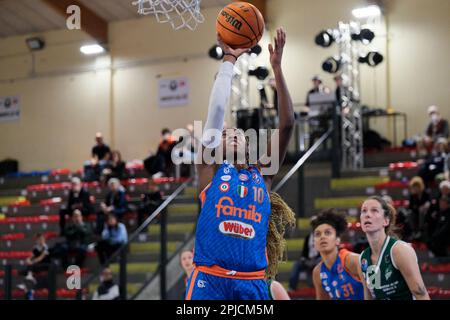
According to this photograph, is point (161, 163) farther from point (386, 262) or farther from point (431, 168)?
point (386, 262)

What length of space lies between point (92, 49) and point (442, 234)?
511 inches

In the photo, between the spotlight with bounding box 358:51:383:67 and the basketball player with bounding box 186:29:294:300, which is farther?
the spotlight with bounding box 358:51:383:67

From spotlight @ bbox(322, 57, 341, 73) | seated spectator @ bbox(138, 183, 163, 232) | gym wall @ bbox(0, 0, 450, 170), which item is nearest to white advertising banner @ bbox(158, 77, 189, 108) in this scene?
gym wall @ bbox(0, 0, 450, 170)

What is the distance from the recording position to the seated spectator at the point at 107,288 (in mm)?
11562

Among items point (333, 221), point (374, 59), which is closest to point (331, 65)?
point (374, 59)

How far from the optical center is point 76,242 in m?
14.2

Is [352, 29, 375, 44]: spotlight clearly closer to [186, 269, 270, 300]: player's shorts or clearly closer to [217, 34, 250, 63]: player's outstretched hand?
[217, 34, 250, 63]: player's outstretched hand

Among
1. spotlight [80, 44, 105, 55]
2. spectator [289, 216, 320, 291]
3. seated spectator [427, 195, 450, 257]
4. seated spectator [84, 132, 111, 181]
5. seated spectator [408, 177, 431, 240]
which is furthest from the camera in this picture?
spotlight [80, 44, 105, 55]

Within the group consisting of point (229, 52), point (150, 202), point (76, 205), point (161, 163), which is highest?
point (229, 52)

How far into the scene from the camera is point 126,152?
21.8 meters

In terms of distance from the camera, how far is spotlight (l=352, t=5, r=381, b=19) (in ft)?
57.8

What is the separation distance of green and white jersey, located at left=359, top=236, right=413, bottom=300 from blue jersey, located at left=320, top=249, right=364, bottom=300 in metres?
0.73

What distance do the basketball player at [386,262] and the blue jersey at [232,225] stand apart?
5.47 ft
